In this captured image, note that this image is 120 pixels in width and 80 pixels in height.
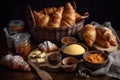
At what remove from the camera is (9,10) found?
180cm

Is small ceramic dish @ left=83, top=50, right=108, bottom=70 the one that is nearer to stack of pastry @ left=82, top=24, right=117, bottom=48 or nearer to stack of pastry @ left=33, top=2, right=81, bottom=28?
stack of pastry @ left=82, top=24, right=117, bottom=48

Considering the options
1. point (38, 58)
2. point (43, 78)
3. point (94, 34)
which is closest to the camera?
point (43, 78)

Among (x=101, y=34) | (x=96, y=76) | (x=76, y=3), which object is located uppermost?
(x=76, y=3)

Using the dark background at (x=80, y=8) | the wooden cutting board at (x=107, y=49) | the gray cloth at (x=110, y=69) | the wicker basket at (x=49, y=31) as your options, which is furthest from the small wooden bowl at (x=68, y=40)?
the dark background at (x=80, y=8)

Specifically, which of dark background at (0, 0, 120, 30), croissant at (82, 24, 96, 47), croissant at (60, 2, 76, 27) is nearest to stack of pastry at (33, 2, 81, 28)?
croissant at (60, 2, 76, 27)

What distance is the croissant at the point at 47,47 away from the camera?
1448mm

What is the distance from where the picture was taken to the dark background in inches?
70.8

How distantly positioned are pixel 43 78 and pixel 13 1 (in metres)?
0.74

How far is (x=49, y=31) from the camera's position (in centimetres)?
149

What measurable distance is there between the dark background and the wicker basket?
264 millimetres

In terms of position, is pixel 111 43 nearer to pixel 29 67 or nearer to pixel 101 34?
pixel 101 34

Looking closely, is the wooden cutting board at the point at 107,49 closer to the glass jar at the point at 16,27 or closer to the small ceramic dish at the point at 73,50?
the small ceramic dish at the point at 73,50

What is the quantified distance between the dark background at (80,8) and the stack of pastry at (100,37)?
397mm

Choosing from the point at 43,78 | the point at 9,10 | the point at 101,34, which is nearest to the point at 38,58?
the point at 43,78
